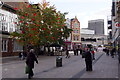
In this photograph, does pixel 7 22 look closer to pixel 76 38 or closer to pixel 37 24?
pixel 37 24

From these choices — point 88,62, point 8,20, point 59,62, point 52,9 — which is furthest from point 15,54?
point 88,62

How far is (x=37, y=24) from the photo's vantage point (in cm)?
2864

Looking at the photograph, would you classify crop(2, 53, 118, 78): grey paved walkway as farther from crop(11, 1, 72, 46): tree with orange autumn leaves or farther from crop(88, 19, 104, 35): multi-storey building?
crop(88, 19, 104, 35): multi-storey building

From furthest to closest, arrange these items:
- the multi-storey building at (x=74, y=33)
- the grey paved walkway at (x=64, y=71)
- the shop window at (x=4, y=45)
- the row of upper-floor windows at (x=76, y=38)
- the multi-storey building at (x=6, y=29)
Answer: the row of upper-floor windows at (x=76, y=38)
the multi-storey building at (x=74, y=33)
the shop window at (x=4, y=45)
the multi-storey building at (x=6, y=29)
the grey paved walkway at (x=64, y=71)

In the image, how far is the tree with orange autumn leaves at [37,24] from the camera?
94.0 ft

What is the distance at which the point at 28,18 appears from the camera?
1153 inches

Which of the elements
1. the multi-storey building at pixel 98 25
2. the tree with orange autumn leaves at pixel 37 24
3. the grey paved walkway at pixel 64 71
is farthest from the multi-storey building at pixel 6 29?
the multi-storey building at pixel 98 25

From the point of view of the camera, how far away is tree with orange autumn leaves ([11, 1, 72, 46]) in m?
28.6

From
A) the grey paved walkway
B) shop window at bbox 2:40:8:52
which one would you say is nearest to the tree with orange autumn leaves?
shop window at bbox 2:40:8:52

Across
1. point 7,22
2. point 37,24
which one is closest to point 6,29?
point 7,22

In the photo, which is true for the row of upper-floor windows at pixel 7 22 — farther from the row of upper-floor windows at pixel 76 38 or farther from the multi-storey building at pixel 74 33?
the row of upper-floor windows at pixel 76 38

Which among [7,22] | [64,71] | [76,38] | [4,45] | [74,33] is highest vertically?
[74,33]

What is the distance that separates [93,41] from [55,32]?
81309mm

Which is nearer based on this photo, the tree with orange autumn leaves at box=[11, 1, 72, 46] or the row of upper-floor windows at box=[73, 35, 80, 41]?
the tree with orange autumn leaves at box=[11, 1, 72, 46]
